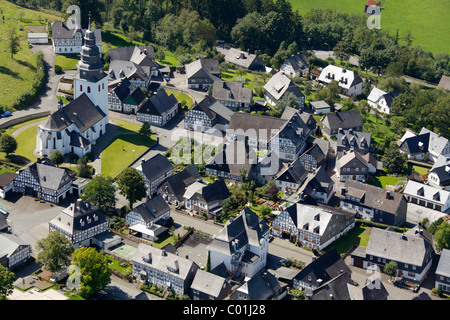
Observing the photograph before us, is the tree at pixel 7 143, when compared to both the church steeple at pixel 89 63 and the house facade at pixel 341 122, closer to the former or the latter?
the church steeple at pixel 89 63

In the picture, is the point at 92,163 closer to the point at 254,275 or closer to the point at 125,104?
the point at 125,104

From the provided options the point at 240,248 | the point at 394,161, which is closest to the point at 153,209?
the point at 240,248

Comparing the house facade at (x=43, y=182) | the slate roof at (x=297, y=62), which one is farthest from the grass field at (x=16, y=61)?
the slate roof at (x=297, y=62)

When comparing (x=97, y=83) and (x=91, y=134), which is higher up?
(x=97, y=83)

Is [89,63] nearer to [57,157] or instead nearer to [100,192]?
[57,157]

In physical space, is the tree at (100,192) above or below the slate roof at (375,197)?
above
